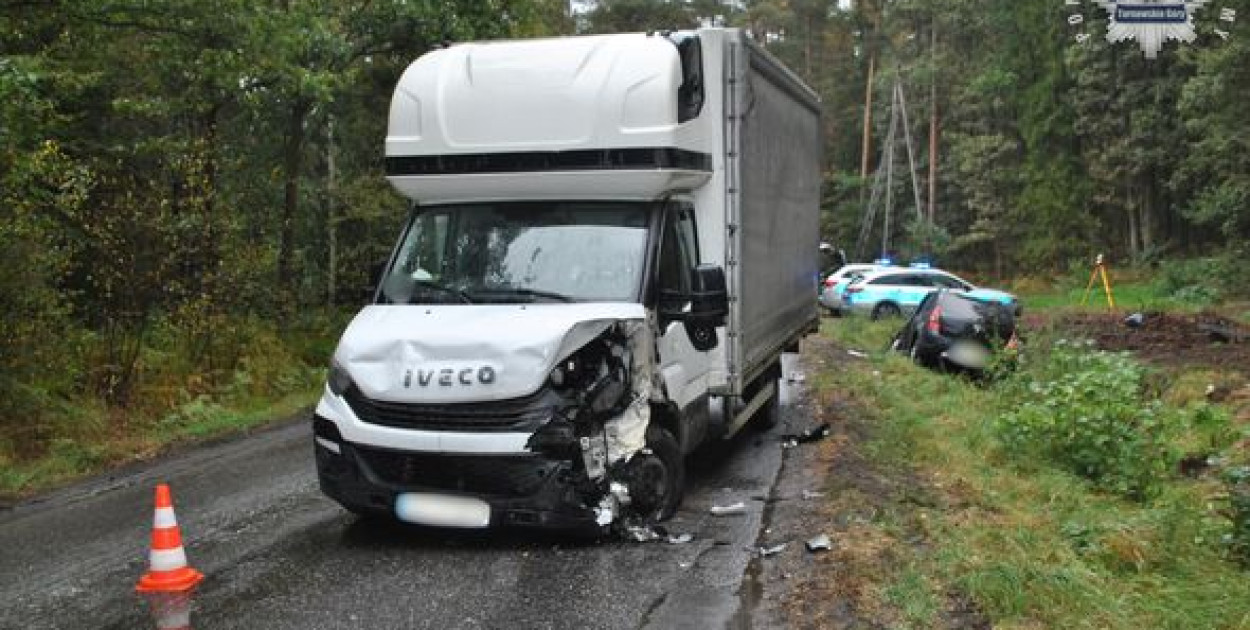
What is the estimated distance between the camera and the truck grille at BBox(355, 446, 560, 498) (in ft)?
18.1

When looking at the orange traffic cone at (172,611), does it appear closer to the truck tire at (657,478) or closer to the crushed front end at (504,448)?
the crushed front end at (504,448)

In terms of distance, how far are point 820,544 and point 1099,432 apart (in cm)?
382

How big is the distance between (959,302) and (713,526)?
9644 mm

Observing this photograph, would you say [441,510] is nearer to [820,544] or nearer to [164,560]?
[164,560]

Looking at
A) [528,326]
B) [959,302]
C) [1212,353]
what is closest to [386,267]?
[528,326]

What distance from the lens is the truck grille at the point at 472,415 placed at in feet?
18.0

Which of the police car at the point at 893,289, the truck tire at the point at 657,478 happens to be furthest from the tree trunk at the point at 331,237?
the police car at the point at 893,289

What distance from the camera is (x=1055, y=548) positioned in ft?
18.8

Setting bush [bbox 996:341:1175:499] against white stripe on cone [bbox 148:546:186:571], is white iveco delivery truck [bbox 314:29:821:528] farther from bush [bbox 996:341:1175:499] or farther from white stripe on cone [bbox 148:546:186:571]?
bush [bbox 996:341:1175:499]

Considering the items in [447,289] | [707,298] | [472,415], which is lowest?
[472,415]

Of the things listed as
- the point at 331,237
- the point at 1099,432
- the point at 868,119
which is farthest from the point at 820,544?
the point at 868,119

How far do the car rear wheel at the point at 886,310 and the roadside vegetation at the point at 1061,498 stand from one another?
13.1m

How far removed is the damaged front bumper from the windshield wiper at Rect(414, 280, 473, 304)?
1.11 meters

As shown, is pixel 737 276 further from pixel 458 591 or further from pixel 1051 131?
pixel 1051 131
